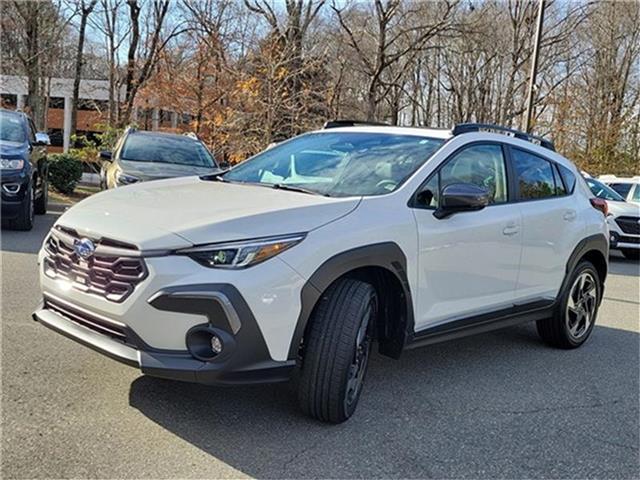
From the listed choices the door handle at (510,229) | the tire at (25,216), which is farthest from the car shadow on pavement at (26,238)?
the door handle at (510,229)

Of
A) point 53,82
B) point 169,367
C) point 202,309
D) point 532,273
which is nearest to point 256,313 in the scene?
point 202,309

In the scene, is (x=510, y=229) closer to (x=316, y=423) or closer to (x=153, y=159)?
(x=316, y=423)

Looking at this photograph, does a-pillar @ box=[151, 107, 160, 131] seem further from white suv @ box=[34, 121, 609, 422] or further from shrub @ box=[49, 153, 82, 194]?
white suv @ box=[34, 121, 609, 422]

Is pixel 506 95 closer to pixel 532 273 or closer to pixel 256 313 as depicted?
pixel 532 273

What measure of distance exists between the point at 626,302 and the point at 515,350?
3495 mm

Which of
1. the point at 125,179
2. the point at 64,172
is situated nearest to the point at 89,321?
the point at 125,179

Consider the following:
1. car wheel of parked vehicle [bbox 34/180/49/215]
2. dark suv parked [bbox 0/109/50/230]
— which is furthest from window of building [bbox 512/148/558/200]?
car wheel of parked vehicle [bbox 34/180/49/215]

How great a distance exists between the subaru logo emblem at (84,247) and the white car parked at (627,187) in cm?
1362

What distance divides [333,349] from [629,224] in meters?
11.9

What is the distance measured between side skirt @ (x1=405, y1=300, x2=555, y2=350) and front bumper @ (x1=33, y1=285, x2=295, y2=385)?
3.73 feet

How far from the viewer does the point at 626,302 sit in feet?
25.9

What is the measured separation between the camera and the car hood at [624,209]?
1309 centimetres

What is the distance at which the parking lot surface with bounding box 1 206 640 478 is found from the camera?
293 centimetres

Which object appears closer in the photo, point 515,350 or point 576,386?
point 576,386
